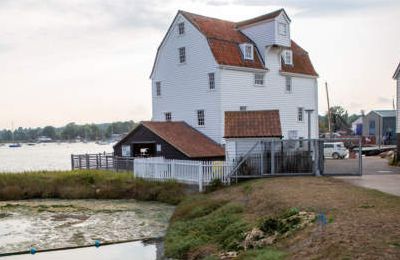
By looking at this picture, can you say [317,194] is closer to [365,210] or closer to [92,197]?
[365,210]

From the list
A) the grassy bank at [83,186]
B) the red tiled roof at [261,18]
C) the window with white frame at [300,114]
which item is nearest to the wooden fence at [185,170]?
the grassy bank at [83,186]

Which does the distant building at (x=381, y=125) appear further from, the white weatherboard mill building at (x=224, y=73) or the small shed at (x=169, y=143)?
the small shed at (x=169, y=143)

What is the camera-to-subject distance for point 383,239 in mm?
9883

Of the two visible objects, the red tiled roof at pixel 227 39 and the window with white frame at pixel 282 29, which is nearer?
the red tiled roof at pixel 227 39

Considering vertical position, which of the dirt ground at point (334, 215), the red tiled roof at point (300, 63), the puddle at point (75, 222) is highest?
the red tiled roof at point (300, 63)

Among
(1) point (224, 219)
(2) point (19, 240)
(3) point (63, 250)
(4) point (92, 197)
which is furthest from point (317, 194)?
(4) point (92, 197)

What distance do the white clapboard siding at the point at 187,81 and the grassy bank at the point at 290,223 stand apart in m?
14.4

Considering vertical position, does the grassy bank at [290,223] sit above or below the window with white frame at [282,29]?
below

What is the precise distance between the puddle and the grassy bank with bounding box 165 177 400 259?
A: 5.15 ft

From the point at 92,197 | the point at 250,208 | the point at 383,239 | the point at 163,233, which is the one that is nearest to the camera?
the point at 383,239

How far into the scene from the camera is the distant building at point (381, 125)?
6800 centimetres

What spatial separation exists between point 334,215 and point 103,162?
25090 millimetres

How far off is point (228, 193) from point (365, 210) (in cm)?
898

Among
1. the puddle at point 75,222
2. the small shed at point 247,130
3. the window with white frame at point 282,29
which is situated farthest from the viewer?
the window with white frame at point 282,29
